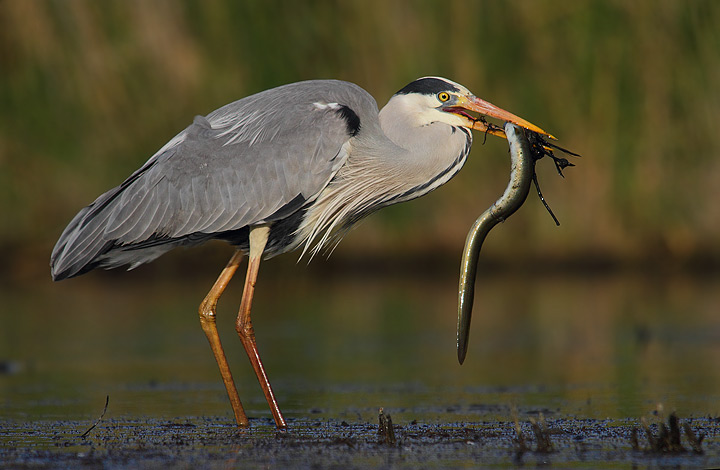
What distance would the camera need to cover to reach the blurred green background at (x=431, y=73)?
14.2 metres

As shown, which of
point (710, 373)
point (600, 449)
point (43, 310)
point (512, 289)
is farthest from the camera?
point (512, 289)

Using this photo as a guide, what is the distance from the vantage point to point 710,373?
8.46m

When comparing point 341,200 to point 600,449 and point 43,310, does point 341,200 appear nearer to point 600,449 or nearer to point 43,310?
point 600,449

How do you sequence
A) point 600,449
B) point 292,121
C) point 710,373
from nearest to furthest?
point 600,449 → point 292,121 → point 710,373

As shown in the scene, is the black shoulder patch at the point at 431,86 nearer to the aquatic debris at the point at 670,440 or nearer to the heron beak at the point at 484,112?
the heron beak at the point at 484,112

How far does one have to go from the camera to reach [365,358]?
31.9 feet

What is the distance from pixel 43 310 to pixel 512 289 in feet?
17.6

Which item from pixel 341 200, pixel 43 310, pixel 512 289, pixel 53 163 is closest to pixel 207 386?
pixel 341 200

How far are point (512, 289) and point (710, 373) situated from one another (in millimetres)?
5715

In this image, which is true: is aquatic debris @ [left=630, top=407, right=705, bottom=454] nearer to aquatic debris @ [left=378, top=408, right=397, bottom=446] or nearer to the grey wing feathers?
aquatic debris @ [left=378, top=408, right=397, bottom=446]

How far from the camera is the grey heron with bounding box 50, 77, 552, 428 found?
7379 mm

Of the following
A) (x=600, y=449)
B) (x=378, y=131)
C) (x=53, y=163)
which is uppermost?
(x=53, y=163)

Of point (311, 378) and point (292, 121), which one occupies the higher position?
point (292, 121)

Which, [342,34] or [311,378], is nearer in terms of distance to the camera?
[311,378]
